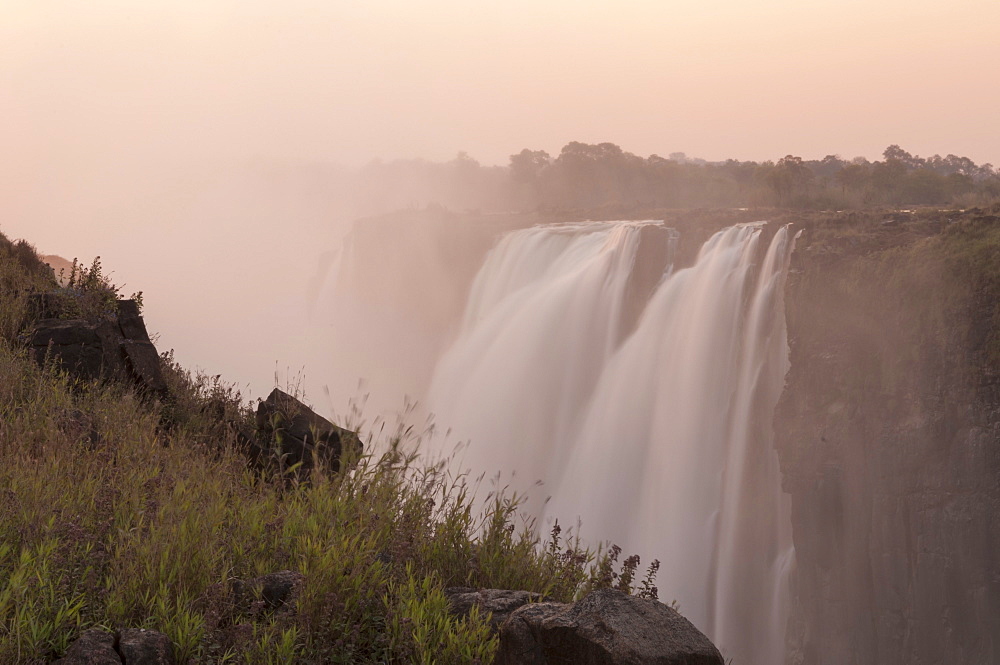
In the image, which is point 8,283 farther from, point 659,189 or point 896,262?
point 659,189

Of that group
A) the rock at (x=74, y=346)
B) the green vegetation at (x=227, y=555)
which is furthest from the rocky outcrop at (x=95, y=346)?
the green vegetation at (x=227, y=555)

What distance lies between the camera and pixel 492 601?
12.0 feet

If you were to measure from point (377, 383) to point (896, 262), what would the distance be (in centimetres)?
3364

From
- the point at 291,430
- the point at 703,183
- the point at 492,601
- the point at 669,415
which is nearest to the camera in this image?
the point at 492,601

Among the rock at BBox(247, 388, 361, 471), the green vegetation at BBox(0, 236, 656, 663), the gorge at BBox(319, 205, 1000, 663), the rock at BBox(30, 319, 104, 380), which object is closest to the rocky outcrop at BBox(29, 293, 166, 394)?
the rock at BBox(30, 319, 104, 380)

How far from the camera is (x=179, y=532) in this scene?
144 inches

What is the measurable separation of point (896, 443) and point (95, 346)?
680 inches

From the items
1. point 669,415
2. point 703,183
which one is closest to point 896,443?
point 669,415

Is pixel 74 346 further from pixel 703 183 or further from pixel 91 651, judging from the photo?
pixel 703 183

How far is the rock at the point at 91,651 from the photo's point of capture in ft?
9.36

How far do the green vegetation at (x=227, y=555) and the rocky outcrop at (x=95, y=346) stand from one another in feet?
5.46

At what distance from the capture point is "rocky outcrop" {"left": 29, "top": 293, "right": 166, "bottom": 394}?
7434mm

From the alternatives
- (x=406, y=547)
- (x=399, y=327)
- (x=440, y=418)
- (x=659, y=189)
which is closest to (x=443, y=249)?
(x=399, y=327)

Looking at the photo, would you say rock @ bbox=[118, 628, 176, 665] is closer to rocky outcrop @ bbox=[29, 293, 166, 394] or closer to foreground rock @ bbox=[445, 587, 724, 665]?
foreground rock @ bbox=[445, 587, 724, 665]
